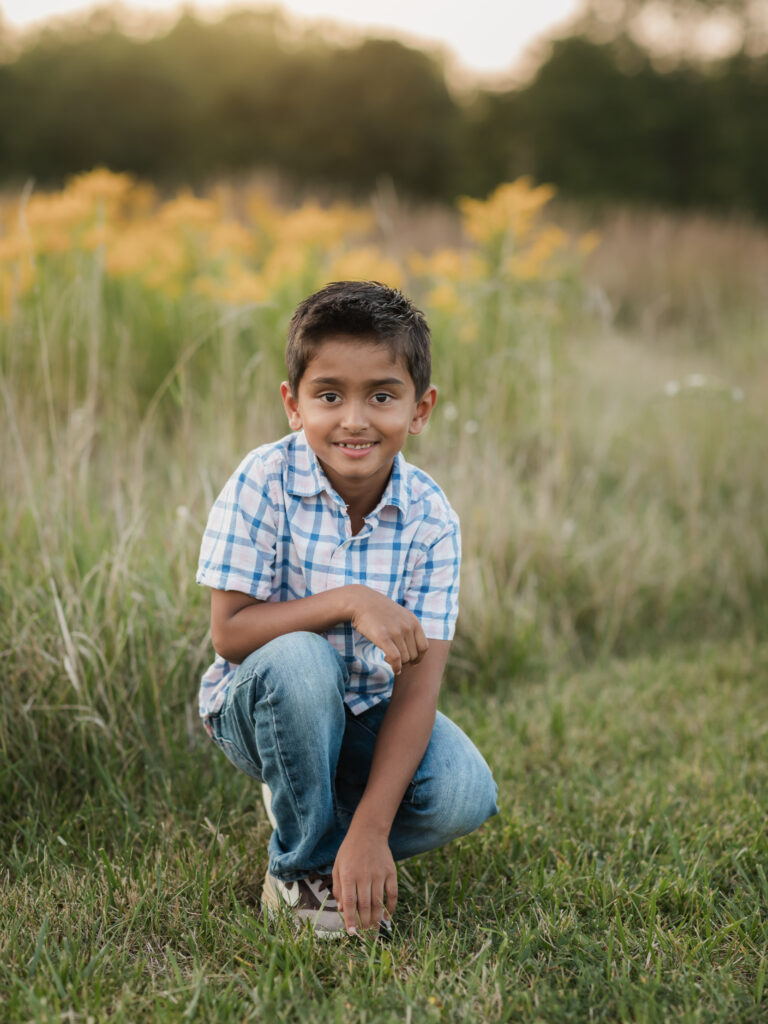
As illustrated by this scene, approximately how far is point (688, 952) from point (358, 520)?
0.89 m

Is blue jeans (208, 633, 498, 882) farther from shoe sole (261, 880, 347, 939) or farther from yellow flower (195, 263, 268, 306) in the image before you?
yellow flower (195, 263, 268, 306)

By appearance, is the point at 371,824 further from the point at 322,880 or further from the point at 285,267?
the point at 285,267

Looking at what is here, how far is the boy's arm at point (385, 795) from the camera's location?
1463mm

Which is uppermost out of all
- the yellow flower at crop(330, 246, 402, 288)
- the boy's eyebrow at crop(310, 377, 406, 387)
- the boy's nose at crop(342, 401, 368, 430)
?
the yellow flower at crop(330, 246, 402, 288)

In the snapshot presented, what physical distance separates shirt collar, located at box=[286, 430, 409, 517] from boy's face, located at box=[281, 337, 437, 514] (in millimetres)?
32

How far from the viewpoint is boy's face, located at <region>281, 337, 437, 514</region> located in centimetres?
154

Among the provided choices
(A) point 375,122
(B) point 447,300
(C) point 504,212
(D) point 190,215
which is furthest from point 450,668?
(A) point 375,122

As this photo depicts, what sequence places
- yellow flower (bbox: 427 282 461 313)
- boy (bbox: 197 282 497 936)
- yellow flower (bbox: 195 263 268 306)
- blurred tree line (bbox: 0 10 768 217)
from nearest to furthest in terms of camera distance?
1. boy (bbox: 197 282 497 936)
2. yellow flower (bbox: 195 263 268 306)
3. yellow flower (bbox: 427 282 461 313)
4. blurred tree line (bbox: 0 10 768 217)

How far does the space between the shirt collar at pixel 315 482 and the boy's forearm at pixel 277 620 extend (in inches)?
7.0

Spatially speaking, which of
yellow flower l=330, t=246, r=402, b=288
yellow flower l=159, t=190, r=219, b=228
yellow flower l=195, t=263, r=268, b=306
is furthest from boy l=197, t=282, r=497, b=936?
yellow flower l=159, t=190, r=219, b=228

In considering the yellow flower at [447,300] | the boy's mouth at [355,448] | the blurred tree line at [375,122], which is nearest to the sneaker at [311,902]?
the boy's mouth at [355,448]

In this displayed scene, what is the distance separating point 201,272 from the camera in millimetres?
4703

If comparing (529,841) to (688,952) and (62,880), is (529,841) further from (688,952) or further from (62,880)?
(62,880)

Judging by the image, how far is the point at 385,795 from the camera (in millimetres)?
1516
